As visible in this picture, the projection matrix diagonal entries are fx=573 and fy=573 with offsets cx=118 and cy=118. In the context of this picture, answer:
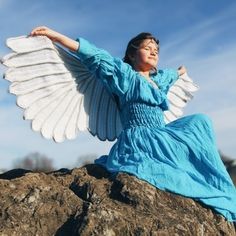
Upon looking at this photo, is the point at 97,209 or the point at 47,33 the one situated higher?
the point at 47,33

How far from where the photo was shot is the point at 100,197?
348 centimetres

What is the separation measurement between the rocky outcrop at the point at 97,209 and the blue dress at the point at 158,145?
0.10 meters

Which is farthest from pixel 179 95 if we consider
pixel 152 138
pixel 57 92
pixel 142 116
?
pixel 57 92

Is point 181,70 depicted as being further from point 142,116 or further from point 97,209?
point 97,209

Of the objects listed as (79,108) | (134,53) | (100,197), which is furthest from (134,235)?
(134,53)

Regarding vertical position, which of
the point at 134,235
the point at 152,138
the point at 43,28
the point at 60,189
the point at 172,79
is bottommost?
the point at 134,235

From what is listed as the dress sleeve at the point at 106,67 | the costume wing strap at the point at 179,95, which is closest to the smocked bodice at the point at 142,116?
the dress sleeve at the point at 106,67

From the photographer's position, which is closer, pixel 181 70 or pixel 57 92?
pixel 57 92

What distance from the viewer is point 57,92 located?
4113 mm

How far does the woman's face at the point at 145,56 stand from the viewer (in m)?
4.35

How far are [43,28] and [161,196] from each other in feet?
4.46

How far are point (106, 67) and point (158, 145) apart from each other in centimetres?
66

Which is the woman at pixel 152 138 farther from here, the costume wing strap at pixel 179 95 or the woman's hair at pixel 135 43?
the costume wing strap at pixel 179 95

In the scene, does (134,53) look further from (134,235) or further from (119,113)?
(134,235)
